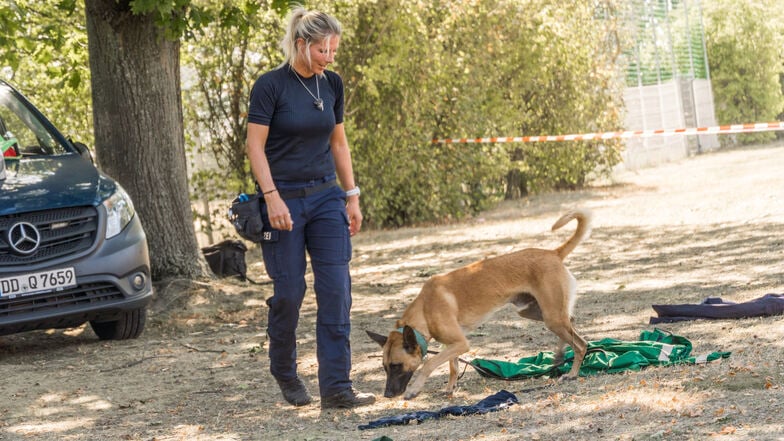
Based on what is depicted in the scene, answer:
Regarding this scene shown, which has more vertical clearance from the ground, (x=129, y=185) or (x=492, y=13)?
(x=492, y=13)

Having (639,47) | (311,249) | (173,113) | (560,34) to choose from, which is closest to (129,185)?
(173,113)

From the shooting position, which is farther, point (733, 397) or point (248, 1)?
point (248, 1)

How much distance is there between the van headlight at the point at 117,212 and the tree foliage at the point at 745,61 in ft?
120

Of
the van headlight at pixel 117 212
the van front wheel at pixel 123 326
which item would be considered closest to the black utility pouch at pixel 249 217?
the van headlight at pixel 117 212

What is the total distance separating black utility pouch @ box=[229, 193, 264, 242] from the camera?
5.71 meters

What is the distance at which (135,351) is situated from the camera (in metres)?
8.47

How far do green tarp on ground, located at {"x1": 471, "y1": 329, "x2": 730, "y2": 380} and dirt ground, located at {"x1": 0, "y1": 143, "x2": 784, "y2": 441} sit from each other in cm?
11

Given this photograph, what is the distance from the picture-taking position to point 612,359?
631cm

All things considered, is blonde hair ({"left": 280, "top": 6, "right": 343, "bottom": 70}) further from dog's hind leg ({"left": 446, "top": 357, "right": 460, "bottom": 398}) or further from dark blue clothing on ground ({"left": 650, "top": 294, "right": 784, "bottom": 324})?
dark blue clothing on ground ({"left": 650, "top": 294, "right": 784, "bottom": 324})

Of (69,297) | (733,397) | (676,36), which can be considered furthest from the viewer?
(676,36)

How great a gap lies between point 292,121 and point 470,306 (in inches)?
64.0

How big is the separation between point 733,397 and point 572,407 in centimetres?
76

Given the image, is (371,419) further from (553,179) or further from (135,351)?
(553,179)

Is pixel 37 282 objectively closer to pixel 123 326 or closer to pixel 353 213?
pixel 123 326
